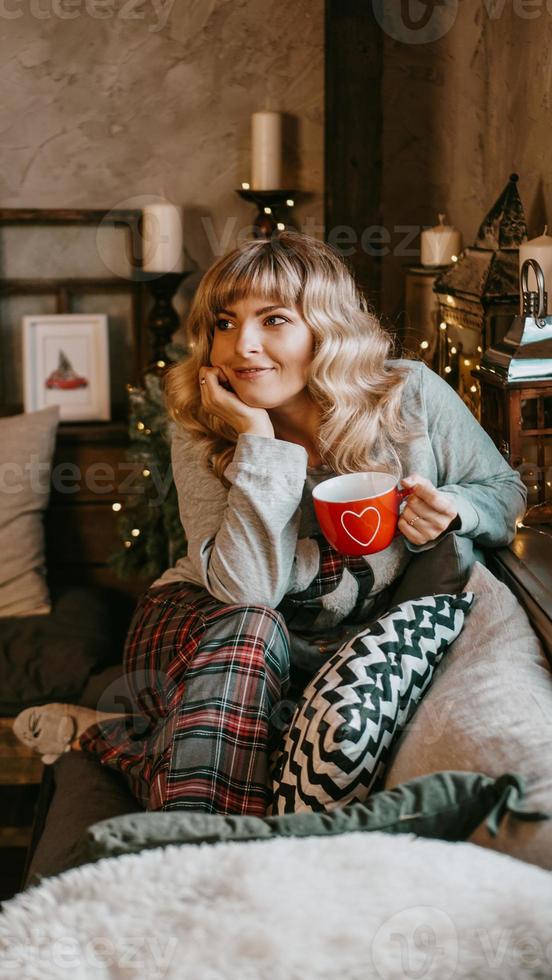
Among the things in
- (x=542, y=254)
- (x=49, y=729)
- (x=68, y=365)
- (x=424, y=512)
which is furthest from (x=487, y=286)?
(x=68, y=365)

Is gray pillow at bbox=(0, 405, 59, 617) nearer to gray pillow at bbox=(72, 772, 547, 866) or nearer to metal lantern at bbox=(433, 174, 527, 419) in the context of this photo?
metal lantern at bbox=(433, 174, 527, 419)

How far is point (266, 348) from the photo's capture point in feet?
5.12

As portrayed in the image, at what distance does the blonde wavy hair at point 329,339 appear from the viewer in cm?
155

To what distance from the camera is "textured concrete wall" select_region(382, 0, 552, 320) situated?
1936 mm

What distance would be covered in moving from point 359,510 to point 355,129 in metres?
2.02

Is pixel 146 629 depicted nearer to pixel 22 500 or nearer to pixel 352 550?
pixel 352 550

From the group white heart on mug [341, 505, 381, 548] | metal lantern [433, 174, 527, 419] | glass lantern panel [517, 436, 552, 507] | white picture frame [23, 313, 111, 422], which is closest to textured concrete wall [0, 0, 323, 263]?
white picture frame [23, 313, 111, 422]

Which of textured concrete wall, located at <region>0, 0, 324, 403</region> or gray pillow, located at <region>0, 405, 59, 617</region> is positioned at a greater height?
textured concrete wall, located at <region>0, 0, 324, 403</region>

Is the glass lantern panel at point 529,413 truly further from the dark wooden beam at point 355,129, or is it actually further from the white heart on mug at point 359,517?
the dark wooden beam at point 355,129

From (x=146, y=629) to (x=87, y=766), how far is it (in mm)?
270

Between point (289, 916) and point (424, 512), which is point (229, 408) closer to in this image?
point (424, 512)

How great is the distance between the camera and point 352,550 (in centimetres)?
132

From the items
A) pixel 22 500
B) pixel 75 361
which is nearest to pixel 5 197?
pixel 75 361

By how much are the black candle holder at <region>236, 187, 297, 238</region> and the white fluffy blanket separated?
2.42 meters
